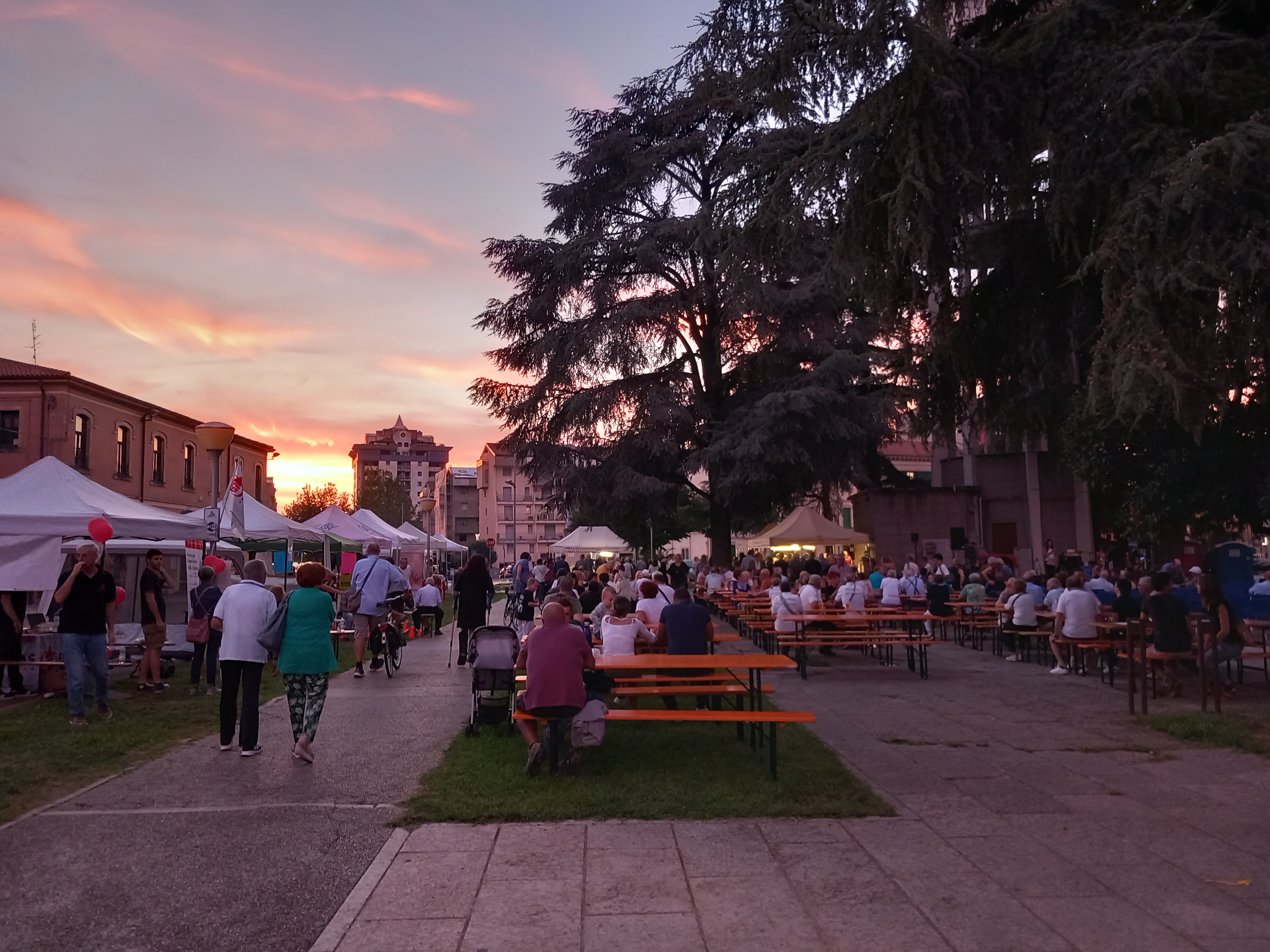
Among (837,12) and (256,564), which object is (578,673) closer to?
(256,564)

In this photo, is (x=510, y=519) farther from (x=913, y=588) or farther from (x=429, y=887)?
(x=429, y=887)

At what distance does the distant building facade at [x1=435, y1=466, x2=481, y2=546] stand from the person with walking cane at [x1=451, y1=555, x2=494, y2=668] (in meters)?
136

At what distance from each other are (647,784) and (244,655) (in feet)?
12.4

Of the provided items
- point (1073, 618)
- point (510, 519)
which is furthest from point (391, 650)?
point (510, 519)

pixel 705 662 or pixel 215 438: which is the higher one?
pixel 215 438

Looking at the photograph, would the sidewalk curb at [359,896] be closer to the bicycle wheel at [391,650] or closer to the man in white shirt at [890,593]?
the bicycle wheel at [391,650]

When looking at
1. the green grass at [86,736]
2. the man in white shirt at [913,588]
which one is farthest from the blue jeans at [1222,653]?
the green grass at [86,736]

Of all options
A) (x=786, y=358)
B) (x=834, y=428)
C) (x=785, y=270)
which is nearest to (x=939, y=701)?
(x=785, y=270)

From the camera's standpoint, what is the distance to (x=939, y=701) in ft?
39.4

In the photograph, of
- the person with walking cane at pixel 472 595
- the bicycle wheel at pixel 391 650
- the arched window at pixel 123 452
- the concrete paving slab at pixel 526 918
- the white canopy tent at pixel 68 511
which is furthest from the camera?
the arched window at pixel 123 452

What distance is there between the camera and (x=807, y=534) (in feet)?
91.3

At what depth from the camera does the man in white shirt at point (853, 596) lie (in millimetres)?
16922

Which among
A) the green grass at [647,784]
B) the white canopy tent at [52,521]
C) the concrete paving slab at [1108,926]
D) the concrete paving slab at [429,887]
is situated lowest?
the concrete paving slab at [1108,926]

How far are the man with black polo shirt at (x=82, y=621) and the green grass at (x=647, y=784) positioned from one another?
13.7 feet
